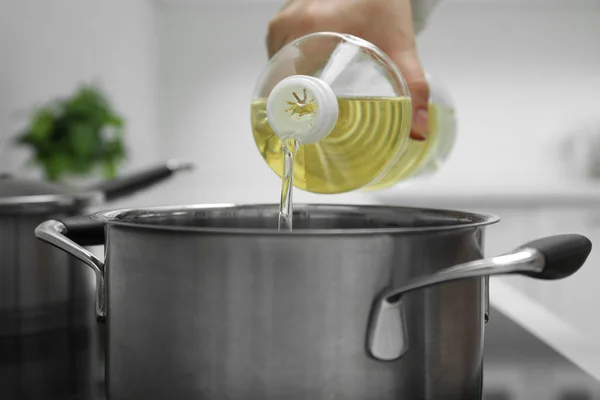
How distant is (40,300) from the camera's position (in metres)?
0.58

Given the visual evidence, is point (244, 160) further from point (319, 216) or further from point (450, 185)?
point (319, 216)

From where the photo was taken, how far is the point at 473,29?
4.05m

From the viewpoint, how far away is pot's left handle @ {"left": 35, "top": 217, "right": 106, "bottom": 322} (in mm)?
416

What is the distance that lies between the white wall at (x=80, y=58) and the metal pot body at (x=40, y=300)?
1.17m

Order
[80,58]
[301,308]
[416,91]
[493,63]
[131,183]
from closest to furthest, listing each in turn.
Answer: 1. [301,308]
2. [416,91]
3. [131,183]
4. [80,58]
5. [493,63]

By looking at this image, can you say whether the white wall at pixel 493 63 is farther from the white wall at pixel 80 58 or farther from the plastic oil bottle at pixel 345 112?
the plastic oil bottle at pixel 345 112

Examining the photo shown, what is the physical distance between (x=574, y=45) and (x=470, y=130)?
71 centimetres

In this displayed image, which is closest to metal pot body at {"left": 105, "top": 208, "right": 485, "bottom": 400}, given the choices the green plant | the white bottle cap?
the white bottle cap

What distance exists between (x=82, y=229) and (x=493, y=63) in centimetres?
384

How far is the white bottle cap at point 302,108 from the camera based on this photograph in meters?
0.42

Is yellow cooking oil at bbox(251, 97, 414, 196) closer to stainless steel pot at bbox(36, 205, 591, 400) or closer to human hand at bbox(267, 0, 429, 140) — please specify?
human hand at bbox(267, 0, 429, 140)

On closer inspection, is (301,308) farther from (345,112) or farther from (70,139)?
(70,139)

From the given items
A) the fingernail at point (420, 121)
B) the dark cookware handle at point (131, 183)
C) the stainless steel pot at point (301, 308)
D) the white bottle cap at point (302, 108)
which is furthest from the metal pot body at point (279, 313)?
the dark cookware handle at point (131, 183)

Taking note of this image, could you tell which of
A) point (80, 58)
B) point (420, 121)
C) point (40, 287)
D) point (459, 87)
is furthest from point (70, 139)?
point (459, 87)
